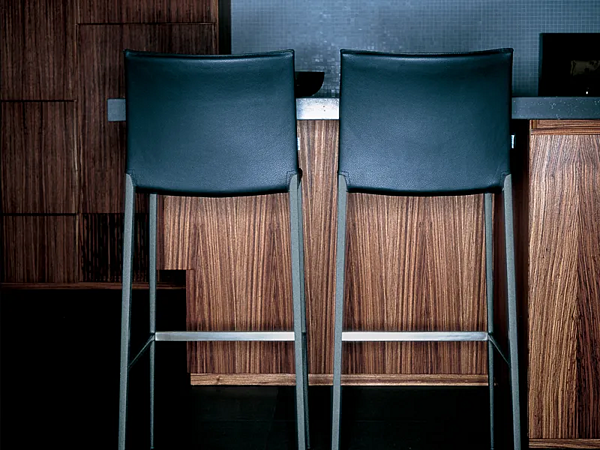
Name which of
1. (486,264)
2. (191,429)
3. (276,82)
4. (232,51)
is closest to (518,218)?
(486,264)

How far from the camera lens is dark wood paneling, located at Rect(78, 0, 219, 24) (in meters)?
3.32

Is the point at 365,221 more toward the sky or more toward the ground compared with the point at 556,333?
more toward the sky

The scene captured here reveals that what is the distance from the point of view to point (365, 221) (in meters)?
1.84

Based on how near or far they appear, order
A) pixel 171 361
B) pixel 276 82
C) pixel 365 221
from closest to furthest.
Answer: pixel 276 82
pixel 365 221
pixel 171 361

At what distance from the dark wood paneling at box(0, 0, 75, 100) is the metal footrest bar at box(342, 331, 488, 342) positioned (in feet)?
8.03

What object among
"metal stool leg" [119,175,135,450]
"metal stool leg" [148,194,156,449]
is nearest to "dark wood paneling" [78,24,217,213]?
"metal stool leg" [148,194,156,449]

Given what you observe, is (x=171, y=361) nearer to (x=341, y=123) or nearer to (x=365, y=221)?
(x=365, y=221)

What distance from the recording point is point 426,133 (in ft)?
4.39

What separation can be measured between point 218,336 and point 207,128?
2.08 ft

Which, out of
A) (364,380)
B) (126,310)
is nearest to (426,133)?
(126,310)

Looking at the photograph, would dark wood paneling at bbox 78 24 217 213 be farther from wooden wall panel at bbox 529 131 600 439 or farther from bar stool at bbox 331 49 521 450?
wooden wall panel at bbox 529 131 600 439

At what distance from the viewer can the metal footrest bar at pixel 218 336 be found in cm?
167

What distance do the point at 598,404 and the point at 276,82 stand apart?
1147mm

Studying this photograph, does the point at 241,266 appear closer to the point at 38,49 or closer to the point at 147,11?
the point at 147,11
